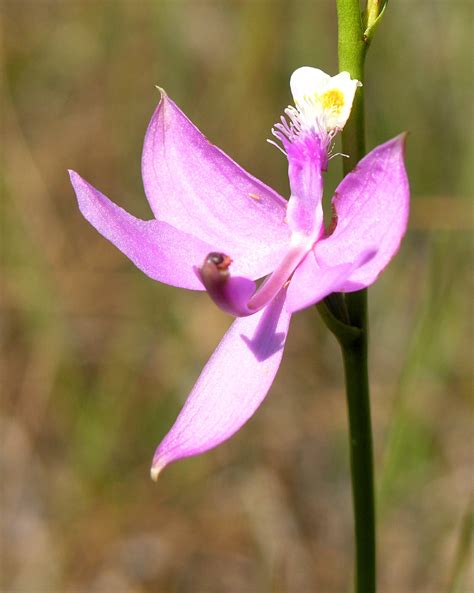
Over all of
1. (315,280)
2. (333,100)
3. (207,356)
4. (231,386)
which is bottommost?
(207,356)

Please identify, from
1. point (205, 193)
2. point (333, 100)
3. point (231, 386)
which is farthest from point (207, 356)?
point (333, 100)

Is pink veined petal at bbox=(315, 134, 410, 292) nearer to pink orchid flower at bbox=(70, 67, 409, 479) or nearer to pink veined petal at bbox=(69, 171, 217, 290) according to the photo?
pink orchid flower at bbox=(70, 67, 409, 479)

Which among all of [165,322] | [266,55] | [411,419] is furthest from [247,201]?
[266,55]

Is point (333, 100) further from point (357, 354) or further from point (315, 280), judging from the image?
point (357, 354)

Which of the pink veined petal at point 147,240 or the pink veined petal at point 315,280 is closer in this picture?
the pink veined petal at point 315,280

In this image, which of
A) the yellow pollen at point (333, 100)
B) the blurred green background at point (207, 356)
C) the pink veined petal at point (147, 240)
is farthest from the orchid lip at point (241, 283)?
the blurred green background at point (207, 356)

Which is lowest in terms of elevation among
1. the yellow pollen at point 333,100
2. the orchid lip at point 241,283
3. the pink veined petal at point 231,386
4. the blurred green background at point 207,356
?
the blurred green background at point 207,356

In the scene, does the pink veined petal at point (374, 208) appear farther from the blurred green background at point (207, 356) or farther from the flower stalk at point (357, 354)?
the blurred green background at point (207, 356)
